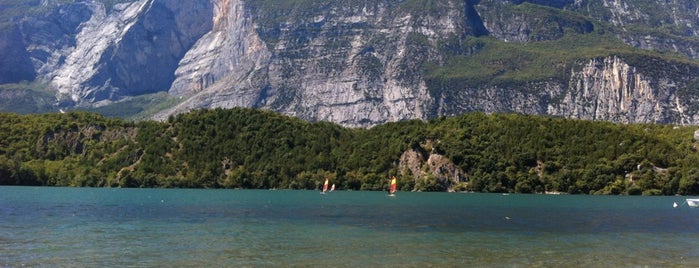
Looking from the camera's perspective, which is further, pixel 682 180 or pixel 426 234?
pixel 682 180

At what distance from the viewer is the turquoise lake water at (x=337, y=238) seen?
53156 mm

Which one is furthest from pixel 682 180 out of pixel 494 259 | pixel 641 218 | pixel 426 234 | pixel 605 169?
pixel 494 259

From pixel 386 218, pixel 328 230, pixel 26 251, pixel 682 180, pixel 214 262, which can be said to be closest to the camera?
pixel 214 262

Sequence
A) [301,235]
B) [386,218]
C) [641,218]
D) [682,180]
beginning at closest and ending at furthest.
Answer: [301,235] < [386,218] < [641,218] < [682,180]

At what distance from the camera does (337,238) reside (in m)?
67.0

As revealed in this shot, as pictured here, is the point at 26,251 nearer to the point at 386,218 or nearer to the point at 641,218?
the point at 386,218

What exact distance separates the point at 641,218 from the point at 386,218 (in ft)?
109

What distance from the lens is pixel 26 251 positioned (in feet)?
181

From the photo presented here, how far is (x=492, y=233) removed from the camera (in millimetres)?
73000

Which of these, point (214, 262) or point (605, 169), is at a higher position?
point (605, 169)

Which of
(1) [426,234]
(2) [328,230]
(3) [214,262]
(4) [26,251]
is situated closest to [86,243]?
(4) [26,251]

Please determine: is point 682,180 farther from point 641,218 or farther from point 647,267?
point 647,267

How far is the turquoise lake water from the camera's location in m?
53.2

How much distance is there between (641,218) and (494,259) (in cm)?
5057
